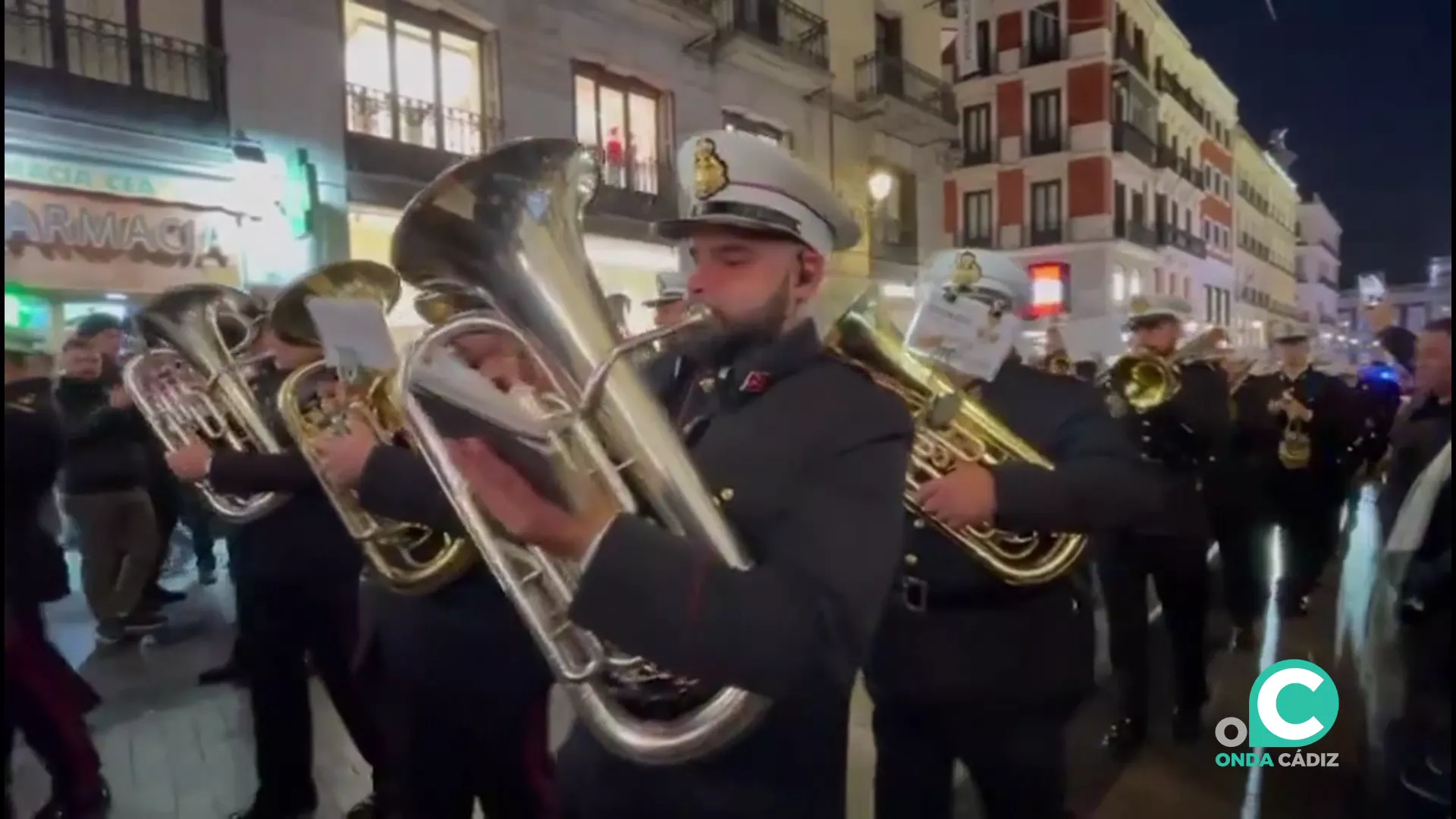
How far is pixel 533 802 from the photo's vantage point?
7.75ft

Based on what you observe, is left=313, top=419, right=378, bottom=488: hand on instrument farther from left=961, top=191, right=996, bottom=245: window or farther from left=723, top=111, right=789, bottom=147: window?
left=961, top=191, right=996, bottom=245: window

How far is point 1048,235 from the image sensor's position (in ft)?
14.7

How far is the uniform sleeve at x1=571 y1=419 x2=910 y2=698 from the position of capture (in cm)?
111

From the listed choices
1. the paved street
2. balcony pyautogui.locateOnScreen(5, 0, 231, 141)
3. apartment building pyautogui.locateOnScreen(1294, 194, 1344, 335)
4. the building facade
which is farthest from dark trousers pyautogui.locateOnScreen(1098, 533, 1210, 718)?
balcony pyautogui.locateOnScreen(5, 0, 231, 141)

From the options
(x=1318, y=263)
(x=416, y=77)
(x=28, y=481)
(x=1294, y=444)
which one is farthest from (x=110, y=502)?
(x=1294, y=444)

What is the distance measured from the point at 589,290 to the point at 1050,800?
142 cm

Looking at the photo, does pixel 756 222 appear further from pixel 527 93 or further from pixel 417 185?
pixel 527 93

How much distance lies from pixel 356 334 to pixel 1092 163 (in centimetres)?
334

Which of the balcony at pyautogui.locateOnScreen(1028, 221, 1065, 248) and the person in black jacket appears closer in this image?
the person in black jacket

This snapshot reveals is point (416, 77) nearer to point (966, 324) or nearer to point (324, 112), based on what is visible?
point (324, 112)

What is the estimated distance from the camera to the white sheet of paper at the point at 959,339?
2266 mm

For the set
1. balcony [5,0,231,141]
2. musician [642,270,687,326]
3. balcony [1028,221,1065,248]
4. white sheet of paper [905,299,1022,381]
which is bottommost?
white sheet of paper [905,299,1022,381]

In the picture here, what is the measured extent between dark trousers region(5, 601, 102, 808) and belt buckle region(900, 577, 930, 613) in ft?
6.72

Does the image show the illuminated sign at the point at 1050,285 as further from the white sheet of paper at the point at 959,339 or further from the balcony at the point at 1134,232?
the white sheet of paper at the point at 959,339
